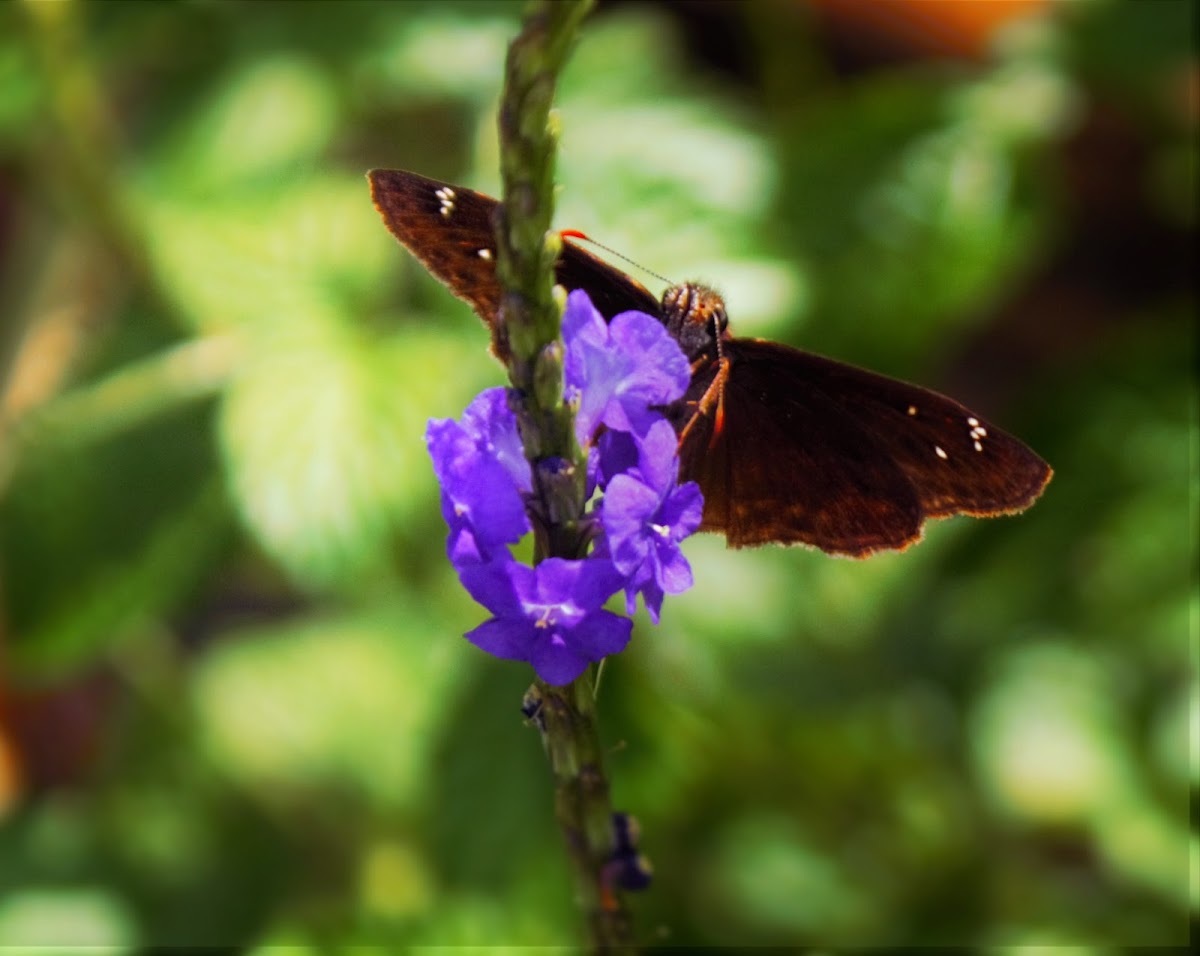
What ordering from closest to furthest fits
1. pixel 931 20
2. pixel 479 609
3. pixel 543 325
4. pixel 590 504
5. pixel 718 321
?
1. pixel 543 325
2. pixel 590 504
3. pixel 718 321
4. pixel 479 609
5. pixel 931 20

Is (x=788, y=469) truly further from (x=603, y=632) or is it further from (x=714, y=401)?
(x=603, y=632)

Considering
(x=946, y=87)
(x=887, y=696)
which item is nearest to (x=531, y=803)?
(x=887, y=696)

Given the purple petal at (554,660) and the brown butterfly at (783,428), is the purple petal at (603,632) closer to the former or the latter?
the purple petal at (554,660)

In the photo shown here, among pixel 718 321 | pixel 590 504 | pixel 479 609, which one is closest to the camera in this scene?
pixel 590 504

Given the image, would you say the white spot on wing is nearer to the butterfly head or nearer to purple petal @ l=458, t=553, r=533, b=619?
the butterfly head

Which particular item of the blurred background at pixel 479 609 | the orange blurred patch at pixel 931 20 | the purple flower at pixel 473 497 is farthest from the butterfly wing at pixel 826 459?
the orange blurred patch at pixel 931 20

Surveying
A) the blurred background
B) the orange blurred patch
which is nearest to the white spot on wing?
the blurred background

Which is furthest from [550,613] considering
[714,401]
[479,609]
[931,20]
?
[931,20]
